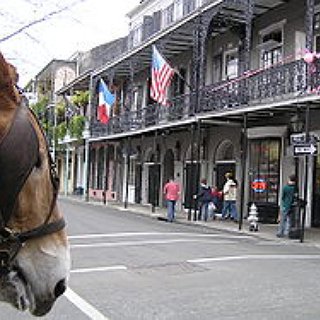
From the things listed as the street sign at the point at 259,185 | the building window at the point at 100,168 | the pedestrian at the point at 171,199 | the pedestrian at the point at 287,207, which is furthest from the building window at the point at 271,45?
the building window at the point at 100,168

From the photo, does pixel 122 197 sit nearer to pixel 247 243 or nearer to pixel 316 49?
pixel 316 49

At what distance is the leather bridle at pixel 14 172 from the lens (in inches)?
84.0

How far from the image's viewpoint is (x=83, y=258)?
12062mm

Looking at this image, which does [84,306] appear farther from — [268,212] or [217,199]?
[217,199]

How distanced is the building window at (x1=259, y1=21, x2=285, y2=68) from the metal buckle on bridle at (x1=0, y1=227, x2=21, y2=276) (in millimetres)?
21850

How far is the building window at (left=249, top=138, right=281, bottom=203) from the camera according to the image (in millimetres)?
23047

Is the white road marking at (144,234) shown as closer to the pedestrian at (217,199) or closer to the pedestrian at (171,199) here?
the pedestrian at (171,199)

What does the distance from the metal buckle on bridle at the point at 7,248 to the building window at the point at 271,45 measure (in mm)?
21850

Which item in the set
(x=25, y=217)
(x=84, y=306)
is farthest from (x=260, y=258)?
(x=25, y=217)

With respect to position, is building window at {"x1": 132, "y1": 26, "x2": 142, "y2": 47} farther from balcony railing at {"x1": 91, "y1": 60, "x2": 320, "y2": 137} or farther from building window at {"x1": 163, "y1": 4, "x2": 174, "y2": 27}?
balcony railing at {"x1": 91, "y1": 60, "x2": 320, "y2": 137}

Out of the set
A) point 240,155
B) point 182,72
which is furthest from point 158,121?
point 240,155

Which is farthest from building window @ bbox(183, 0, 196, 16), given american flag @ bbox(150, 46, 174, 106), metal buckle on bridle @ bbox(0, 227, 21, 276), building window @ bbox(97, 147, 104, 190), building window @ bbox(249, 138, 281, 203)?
Result: metal buckle on bridle @ bbox(0, 227, 21, 276)

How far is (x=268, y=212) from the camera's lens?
23031mm

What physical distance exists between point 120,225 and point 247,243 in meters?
5.15
